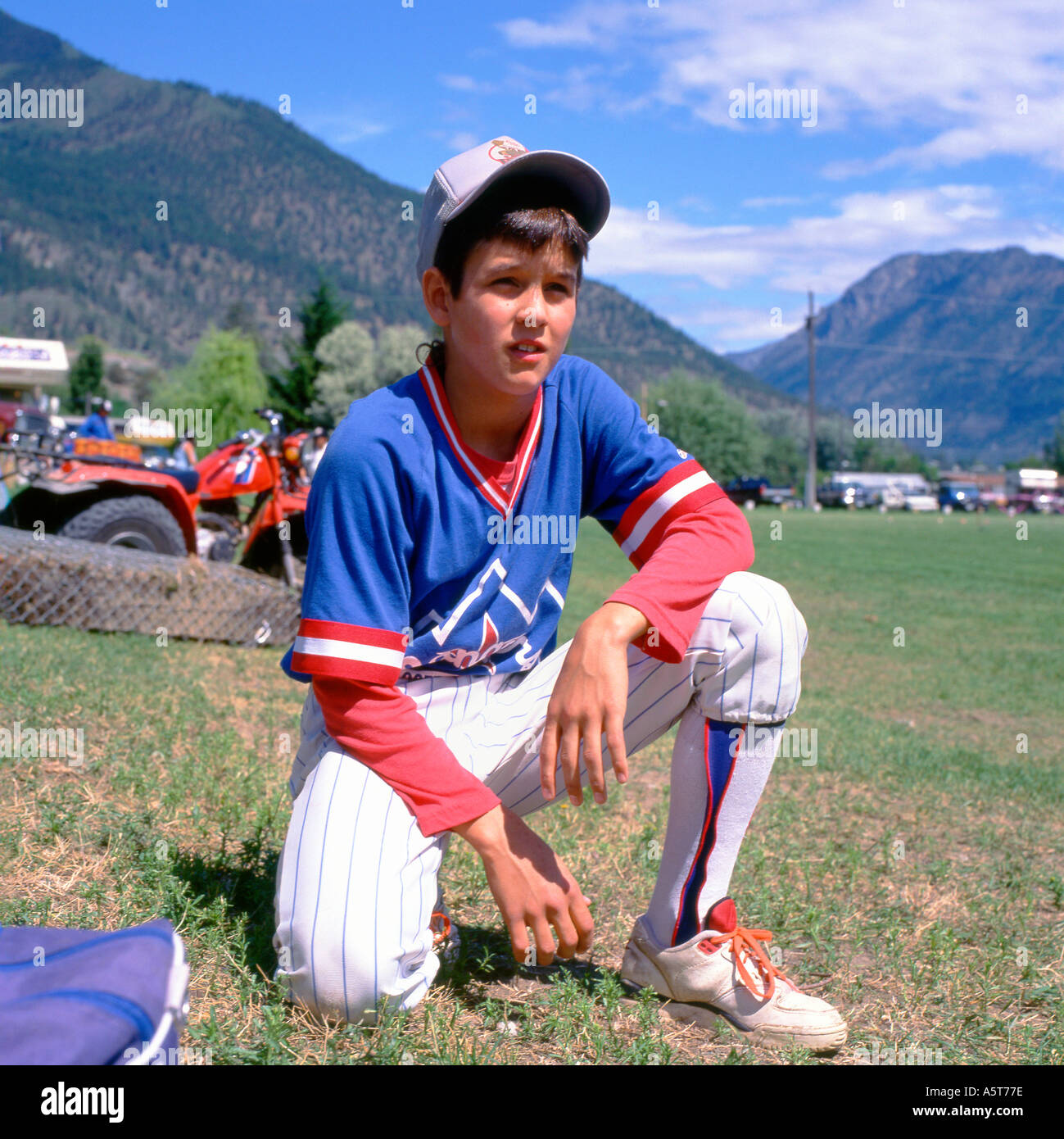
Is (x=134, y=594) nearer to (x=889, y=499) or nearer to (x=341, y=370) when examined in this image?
(x=341, y=370)

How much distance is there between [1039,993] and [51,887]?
240cm

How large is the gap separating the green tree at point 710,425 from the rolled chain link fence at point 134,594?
2805 inches

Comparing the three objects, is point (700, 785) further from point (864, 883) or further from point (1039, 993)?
point (864, 883)

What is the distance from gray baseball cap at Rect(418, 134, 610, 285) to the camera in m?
2.12

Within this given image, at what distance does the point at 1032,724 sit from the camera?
6.07 m

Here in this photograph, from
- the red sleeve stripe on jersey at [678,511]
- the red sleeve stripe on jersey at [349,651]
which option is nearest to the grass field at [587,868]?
the red sleeve stripe on jersey at [349,651]

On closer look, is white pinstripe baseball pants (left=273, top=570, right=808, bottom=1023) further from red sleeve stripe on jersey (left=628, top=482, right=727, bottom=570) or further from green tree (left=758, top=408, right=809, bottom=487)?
green tree (left=758, top=408, right=809, bottom=487)

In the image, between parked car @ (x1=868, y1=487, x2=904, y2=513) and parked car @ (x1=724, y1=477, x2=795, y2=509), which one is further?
parked car @ (x1=868, y1=487, x2=904, y2=513)

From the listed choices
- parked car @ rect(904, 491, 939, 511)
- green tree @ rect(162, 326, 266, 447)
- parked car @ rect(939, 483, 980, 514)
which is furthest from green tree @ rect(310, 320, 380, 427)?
parked car @ rect(939, 483, 980, 514)

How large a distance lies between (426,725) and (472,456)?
59 cm

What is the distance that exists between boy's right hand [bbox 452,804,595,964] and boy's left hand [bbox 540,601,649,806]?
0.40 ft

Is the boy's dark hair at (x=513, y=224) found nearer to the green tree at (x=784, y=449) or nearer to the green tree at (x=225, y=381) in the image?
the green tree at (x=225, y=381)

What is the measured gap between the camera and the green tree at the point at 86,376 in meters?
105

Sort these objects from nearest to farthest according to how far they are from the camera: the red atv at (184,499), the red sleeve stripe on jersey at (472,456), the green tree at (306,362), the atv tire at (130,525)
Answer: the red sleeve stripe on jersey at (472,456) → the atv tire at (130,525) → the red atv at (184,499) → the green tree at (306,362)
